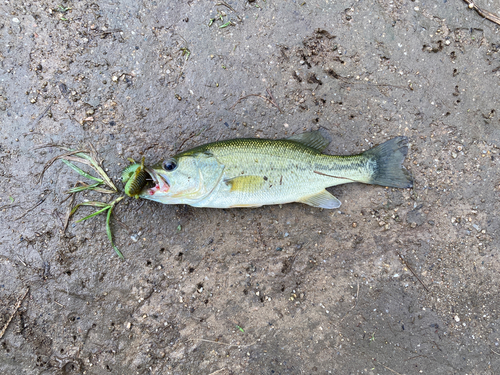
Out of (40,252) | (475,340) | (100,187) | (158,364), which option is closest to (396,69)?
(475,340)

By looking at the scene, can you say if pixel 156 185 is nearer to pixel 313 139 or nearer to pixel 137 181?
pixel 137 181

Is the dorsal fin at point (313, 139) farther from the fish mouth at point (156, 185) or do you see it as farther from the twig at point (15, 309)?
the twig at point (15, 309)

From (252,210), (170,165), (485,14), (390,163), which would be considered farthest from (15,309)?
(485,14)

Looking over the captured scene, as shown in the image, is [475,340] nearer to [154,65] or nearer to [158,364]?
[158,364]

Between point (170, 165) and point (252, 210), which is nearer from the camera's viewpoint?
point (170, 165)

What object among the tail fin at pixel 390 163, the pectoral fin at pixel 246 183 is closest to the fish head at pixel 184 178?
the pectoral fin at pixel 246 183

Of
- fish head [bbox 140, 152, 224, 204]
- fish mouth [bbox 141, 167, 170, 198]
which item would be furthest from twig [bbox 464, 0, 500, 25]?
fish mouth [bbox 141, 167, 170, 198]

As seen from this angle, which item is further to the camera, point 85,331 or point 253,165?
point 85,331
